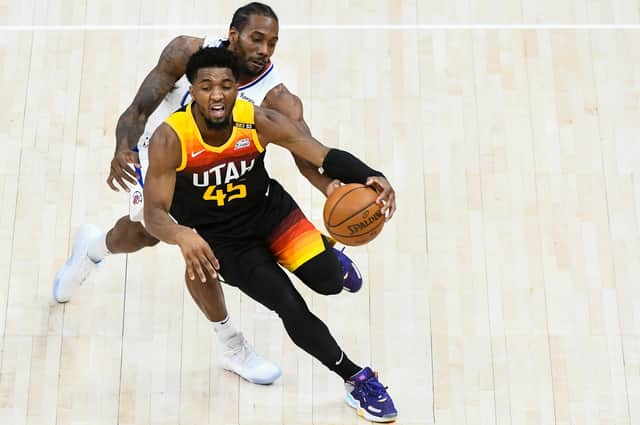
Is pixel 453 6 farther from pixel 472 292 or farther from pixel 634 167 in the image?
pixel 472 292

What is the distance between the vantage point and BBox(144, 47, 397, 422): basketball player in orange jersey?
4.21 m

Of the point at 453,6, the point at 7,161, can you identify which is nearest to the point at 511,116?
the point at 453,6

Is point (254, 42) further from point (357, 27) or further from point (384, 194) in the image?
point (357, 27)

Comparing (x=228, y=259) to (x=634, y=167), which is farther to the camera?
(x=634, y=167)

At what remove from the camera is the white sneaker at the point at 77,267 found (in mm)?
5242

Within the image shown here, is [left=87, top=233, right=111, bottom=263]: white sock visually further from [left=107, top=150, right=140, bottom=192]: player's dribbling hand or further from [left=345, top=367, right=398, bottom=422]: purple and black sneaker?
[left=345, top=367, right=398, bottom=422]: purple and black sneaker

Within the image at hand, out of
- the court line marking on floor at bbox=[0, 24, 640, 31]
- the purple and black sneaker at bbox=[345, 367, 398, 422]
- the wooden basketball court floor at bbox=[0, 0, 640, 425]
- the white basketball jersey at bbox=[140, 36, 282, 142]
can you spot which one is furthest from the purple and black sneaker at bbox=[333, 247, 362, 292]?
the court line marking on floor at bbox=[0, 24, 640, 31]

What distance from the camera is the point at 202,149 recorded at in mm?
4297

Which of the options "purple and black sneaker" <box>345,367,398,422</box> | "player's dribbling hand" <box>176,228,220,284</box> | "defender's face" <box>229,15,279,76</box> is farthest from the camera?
"purple and black sneaker" <box>345,367,398,422</box>

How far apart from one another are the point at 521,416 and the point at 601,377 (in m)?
0.46

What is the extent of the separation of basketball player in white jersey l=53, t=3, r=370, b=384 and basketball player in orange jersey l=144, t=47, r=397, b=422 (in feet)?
0.57

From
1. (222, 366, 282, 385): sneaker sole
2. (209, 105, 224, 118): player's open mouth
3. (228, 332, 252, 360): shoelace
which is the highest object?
(209, 105, 224, 118): player's open mouth

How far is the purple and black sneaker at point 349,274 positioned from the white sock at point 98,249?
1111 millimetres

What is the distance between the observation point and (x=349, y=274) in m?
5.20
